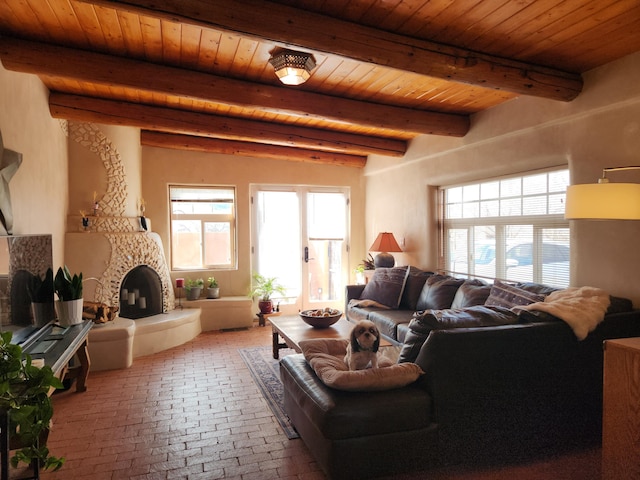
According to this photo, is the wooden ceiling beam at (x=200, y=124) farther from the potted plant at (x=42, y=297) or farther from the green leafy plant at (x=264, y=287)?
the green leafy plant at (x=264, y=287)

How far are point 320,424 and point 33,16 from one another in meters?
3.03

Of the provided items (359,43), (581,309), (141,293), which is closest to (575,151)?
(581,309)

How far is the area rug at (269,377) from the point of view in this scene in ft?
10.1

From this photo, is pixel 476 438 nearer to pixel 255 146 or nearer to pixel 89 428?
pixel 89 428

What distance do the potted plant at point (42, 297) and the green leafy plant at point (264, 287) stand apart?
10.0 ft

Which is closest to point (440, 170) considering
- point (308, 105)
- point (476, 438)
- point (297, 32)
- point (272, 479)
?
point (308, 105)

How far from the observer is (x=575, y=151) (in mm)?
→ 3396

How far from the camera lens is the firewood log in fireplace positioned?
14.0 feet

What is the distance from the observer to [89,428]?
2996 mm

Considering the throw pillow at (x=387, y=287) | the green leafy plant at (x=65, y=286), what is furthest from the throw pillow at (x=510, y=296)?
the green leafy plant at (x=65, y=286)

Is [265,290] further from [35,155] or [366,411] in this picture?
[366,411]

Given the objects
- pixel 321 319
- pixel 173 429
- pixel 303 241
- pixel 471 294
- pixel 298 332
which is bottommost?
pixel 173 429

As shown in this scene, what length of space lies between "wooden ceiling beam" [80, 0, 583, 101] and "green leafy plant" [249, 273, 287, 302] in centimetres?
409

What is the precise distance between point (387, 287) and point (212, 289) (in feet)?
8.19
